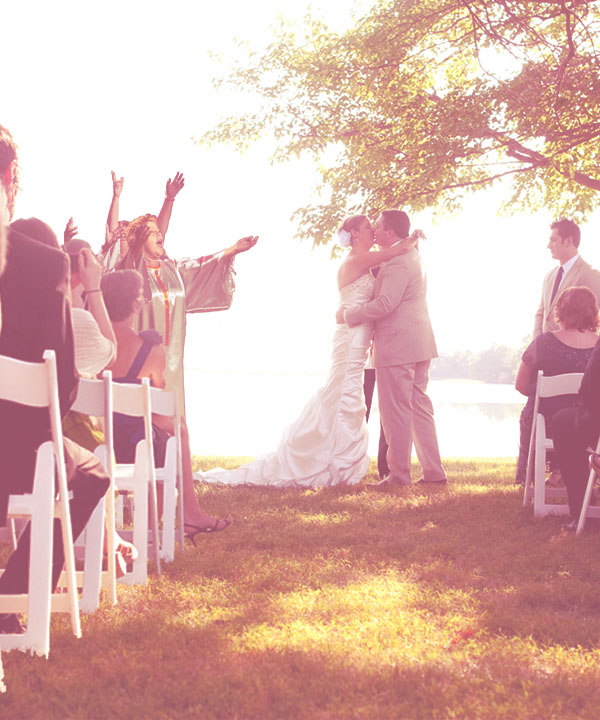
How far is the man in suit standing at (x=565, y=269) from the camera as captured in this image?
311 inches

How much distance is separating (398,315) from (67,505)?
18.0 feet

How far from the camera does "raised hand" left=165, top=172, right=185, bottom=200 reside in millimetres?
6438

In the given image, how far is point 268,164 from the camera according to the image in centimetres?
1736

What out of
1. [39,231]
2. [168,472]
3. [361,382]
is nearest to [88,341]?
[39,231]

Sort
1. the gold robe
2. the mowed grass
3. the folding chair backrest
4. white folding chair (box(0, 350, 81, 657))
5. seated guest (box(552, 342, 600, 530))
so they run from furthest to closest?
the gold robe < the folding chair backrest < seated guest (box(552, 342, 600, 530)) < white folding chair (box(0, 350, 81, 657)) < the mowed grass

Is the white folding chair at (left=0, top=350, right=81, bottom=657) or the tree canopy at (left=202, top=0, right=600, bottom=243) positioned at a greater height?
the tree canopy at (left=202, top=0, right=600, bottom=243)

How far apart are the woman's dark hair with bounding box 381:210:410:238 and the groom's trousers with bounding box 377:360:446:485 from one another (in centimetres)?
115

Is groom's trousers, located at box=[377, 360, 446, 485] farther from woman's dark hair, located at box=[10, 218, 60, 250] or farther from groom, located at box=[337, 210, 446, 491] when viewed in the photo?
woman's dark hair, located at box=[10, 218, 60, 250]

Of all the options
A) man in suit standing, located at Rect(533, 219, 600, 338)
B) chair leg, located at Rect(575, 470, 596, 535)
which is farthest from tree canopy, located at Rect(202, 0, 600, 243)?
chair leg, located at Rect(575, 470, 596, 535)

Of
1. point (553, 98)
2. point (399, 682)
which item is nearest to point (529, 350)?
point (399, 682)

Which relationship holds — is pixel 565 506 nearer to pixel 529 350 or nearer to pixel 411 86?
pixel 529 350

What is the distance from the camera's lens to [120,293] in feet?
16.9

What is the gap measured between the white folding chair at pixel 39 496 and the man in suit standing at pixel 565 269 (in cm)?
570

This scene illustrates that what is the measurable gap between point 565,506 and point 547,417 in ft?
2.28
